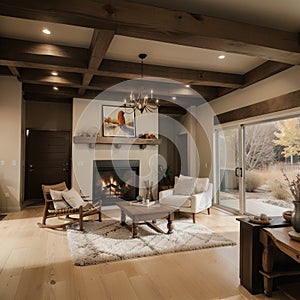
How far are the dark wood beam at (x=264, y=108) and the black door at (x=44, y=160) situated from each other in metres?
4.54

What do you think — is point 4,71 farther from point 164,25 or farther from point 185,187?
point 185,187

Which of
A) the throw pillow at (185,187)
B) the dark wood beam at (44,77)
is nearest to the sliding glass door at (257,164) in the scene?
the throw pillow at (185,187)

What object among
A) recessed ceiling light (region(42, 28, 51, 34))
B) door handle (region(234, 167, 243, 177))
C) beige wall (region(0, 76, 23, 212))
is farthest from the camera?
door handle (region(234, 167, 243, 177))

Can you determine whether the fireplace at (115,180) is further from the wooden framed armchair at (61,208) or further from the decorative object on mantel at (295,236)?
the decorative object on mantel at (295,236)

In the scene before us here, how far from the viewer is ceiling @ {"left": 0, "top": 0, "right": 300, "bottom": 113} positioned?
251cm

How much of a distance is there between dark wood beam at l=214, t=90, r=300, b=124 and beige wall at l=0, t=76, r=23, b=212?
4840mm

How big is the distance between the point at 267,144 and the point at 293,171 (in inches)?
32.1

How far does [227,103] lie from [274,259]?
426 cm

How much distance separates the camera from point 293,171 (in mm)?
4316

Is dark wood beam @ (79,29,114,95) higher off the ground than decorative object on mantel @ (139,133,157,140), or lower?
higher

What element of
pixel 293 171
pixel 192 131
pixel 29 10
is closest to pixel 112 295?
pixel 29 10

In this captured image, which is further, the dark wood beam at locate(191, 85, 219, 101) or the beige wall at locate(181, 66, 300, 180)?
the dark wood beam at locate(191, 85, 219, 101)

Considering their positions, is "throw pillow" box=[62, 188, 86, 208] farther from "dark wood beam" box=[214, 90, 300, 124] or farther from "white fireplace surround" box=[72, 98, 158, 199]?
"dark wood beam" box=[214, 90, 300, 124]

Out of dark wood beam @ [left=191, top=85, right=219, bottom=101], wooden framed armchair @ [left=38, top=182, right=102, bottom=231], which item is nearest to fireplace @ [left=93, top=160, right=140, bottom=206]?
wooden framed armchair @ [left=38, top=182, right=102, bottom=231]
